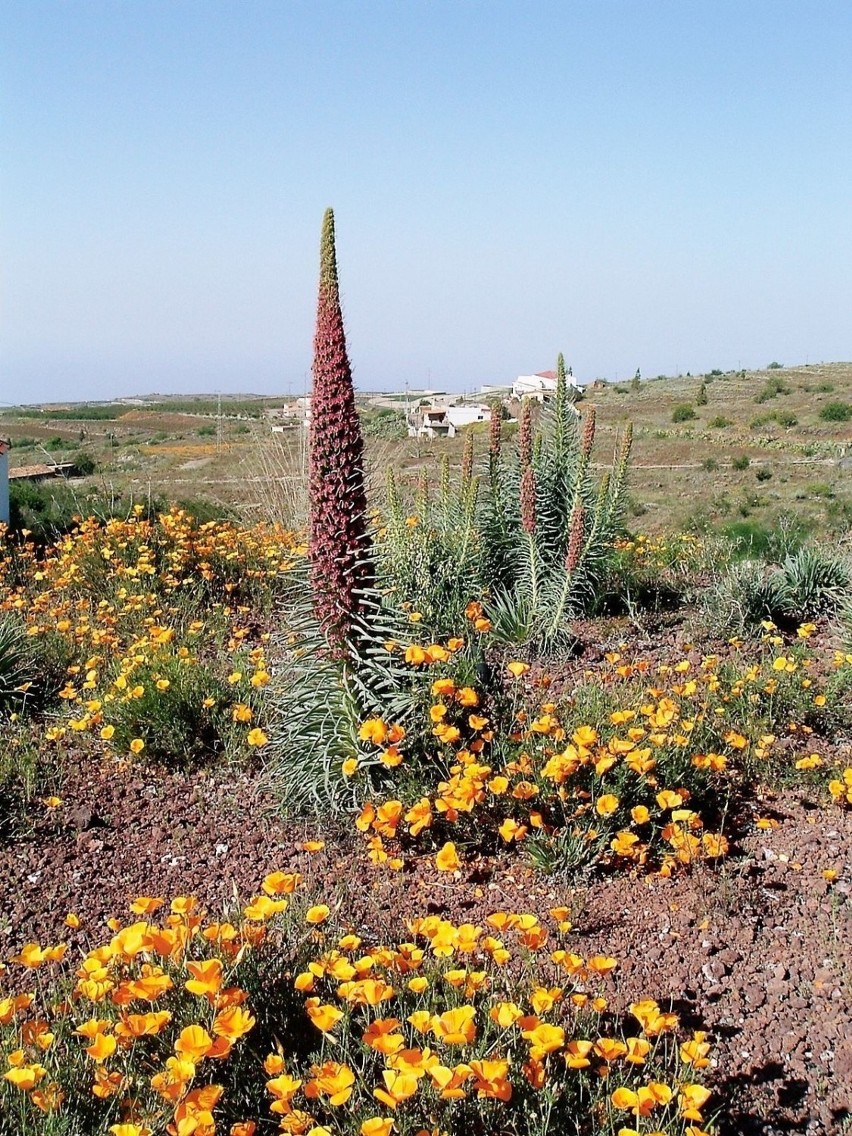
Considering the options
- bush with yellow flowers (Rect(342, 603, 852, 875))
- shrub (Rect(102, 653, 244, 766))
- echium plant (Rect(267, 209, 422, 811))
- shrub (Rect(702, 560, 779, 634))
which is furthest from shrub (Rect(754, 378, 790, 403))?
echium plant (Rect(267, 209, 422, 811))

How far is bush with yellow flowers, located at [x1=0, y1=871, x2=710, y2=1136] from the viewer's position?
6.58 feet

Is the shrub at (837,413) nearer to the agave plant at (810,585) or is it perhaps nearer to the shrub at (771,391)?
the shrub at (771,391)

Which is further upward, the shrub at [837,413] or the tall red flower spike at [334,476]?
the shrub at [837,413]

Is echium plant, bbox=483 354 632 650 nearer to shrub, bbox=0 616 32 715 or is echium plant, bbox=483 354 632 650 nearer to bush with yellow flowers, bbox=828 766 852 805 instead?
bush with yellow flowers, bbox=828 766 852 805

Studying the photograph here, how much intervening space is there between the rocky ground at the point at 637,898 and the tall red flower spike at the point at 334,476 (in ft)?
3.26

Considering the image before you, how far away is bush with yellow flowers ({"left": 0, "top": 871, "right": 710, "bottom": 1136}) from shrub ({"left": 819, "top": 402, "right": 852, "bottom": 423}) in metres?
39.3

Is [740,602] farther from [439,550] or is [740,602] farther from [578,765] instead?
[578,765]

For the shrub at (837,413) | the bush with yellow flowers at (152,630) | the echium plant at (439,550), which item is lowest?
the bush with yellow flowers at (152,630)

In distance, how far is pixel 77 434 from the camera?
240ft

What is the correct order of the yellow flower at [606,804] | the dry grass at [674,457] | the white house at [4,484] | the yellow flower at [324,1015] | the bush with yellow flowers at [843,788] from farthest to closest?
the dry grass at [674,457] < the white house at [4,484] < the bush with yellow flowers at [843,788] < the yellow flower at [606,804] < the yellow flower at [324,1015]

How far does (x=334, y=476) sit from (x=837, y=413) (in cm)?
3915

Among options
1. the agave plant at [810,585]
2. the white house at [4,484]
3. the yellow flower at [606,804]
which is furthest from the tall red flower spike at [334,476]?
the white house at [4,484]

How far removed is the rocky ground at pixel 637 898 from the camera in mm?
2607

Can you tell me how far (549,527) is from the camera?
6.34 m
